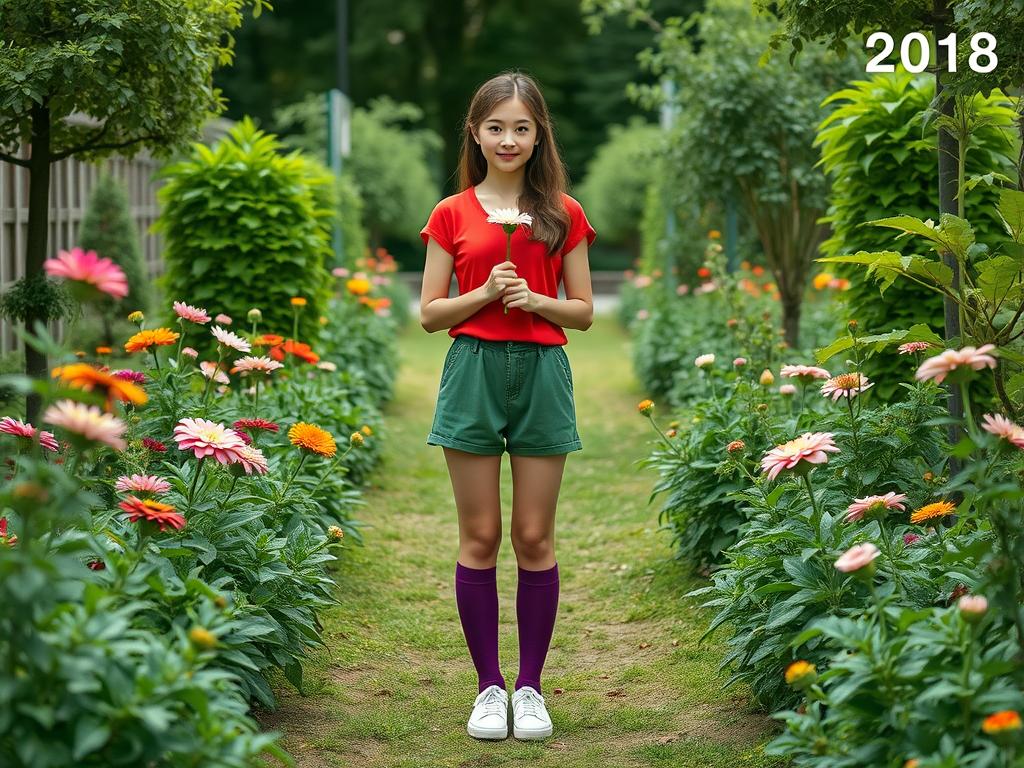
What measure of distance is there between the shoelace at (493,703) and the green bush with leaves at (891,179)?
196cm

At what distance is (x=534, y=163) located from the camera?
3.41 m

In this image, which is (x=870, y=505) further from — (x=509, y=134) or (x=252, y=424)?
(x=252, y=424)

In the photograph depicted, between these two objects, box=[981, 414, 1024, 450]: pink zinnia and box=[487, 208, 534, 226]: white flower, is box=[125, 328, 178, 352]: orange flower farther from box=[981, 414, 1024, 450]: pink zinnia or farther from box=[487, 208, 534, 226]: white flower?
box=[981, 414, 1024, 450]: pink zinnia

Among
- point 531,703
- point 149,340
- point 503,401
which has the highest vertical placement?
point 149,340

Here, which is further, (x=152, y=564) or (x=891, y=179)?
(x=891, y=179)

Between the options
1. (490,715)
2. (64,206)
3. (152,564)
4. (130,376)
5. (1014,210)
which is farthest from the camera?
(64,206)

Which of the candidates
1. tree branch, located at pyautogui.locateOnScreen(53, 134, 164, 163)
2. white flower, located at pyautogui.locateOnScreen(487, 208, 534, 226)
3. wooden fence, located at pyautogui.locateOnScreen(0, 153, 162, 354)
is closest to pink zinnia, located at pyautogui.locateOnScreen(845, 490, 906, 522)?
white flower, located at pyautogui.locateOnScreen(487, 208, 534, 226)

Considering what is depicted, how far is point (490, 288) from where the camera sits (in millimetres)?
3170

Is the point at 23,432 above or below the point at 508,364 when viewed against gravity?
below

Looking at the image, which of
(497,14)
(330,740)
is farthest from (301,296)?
(497,14)

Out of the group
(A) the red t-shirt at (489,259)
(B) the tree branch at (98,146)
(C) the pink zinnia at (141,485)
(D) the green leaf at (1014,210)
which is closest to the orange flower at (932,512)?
(D) the green leaf at (1014,210)

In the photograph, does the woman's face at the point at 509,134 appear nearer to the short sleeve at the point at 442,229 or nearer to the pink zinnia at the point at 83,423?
the short sleeve at the point at 442,229

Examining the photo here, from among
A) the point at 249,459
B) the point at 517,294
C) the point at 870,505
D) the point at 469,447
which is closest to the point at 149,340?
the point at 249,459

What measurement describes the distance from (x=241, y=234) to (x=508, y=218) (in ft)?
9.76
